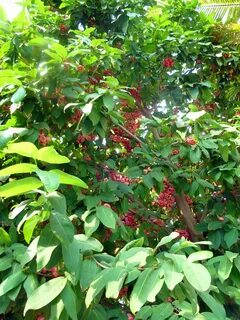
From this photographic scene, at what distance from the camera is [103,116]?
7.34ft

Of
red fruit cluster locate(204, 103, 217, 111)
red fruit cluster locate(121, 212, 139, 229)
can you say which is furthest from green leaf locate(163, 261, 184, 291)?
red fruit cluster locate(204, 103, 217, 111)

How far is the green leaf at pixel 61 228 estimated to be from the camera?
1155mm

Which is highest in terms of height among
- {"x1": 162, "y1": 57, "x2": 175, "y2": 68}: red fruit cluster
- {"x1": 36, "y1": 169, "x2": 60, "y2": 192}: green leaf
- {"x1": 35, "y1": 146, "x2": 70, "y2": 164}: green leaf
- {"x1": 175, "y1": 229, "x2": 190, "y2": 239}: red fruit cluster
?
→ {"x1": 35, "y1": 146, "x2": 70, "y2": 164}: green leaf

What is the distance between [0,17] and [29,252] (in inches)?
67.4

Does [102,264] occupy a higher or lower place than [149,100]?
higher

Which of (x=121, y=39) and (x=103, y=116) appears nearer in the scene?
(x=103, y=116)

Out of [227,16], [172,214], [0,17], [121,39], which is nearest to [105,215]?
[0,17]

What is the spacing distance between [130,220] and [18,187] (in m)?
1.74

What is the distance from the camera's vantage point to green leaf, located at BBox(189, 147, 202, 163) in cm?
229

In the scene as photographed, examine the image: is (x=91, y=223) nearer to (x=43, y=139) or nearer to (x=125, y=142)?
(x=43, y=139)

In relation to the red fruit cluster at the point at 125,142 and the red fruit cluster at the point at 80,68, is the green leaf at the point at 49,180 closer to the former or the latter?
the red fruit cluster at the point at 80,68

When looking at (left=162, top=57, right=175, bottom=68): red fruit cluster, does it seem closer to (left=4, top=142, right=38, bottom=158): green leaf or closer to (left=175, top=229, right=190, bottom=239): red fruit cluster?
(left=175, top=229, right=190, bottom=239): red fruit cluster

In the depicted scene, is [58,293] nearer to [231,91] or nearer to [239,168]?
[239,168]

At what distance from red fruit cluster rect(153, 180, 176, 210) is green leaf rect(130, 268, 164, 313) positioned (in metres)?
1.84
